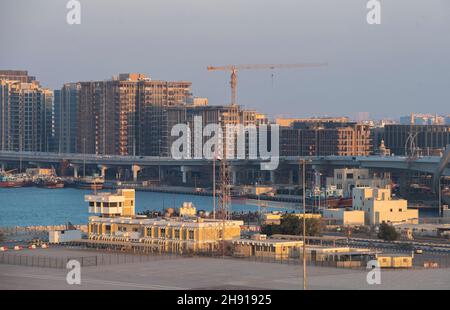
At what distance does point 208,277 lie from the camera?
23094 mm

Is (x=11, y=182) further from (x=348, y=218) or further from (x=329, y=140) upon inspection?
(x=348, y=218)

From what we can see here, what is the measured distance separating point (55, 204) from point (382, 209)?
18902mm

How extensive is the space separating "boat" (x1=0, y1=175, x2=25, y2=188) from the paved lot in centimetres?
4666

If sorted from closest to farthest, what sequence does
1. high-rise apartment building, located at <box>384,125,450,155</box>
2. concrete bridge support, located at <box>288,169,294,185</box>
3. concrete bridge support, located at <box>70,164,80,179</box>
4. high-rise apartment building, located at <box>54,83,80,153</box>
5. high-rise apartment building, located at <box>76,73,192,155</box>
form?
1. concrete bridge support, located at <box>288,169,294,185</box>
2. concrete bridge support, located at <box>70,164,80,179</box>
3. high-rise apartment building, located at <box>384,125,450,155</box>
4. high-rise apartment building, located at <box>76,73,192,155</box>
5. high-rise apartment building, located at <box>54,83,80,153</box>

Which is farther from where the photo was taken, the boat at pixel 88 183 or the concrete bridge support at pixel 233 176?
the concrete bridge support at pixel 233 176

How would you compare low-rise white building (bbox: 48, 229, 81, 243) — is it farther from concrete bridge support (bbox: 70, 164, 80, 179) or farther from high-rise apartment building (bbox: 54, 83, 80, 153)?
high-rise apartment building (bbox: 54, 83, 80, 153)

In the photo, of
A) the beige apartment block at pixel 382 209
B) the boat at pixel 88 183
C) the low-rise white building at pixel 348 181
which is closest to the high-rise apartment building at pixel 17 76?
the boat at pixel 88 183

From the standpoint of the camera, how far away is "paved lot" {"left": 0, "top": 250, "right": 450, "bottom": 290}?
2195 cm

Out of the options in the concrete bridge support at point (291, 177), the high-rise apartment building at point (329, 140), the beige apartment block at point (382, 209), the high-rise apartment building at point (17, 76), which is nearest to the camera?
the beige apartment block at point (382, 209)

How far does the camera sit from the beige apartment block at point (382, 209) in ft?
124

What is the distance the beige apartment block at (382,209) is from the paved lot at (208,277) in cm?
1270

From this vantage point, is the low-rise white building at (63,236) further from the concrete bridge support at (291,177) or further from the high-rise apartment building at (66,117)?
the high-rise apartment building at (66,117)

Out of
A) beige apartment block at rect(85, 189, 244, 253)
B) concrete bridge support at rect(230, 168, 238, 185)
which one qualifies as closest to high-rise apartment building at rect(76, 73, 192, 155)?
concrete bridge support at rect(230, 168, 238, 185)
